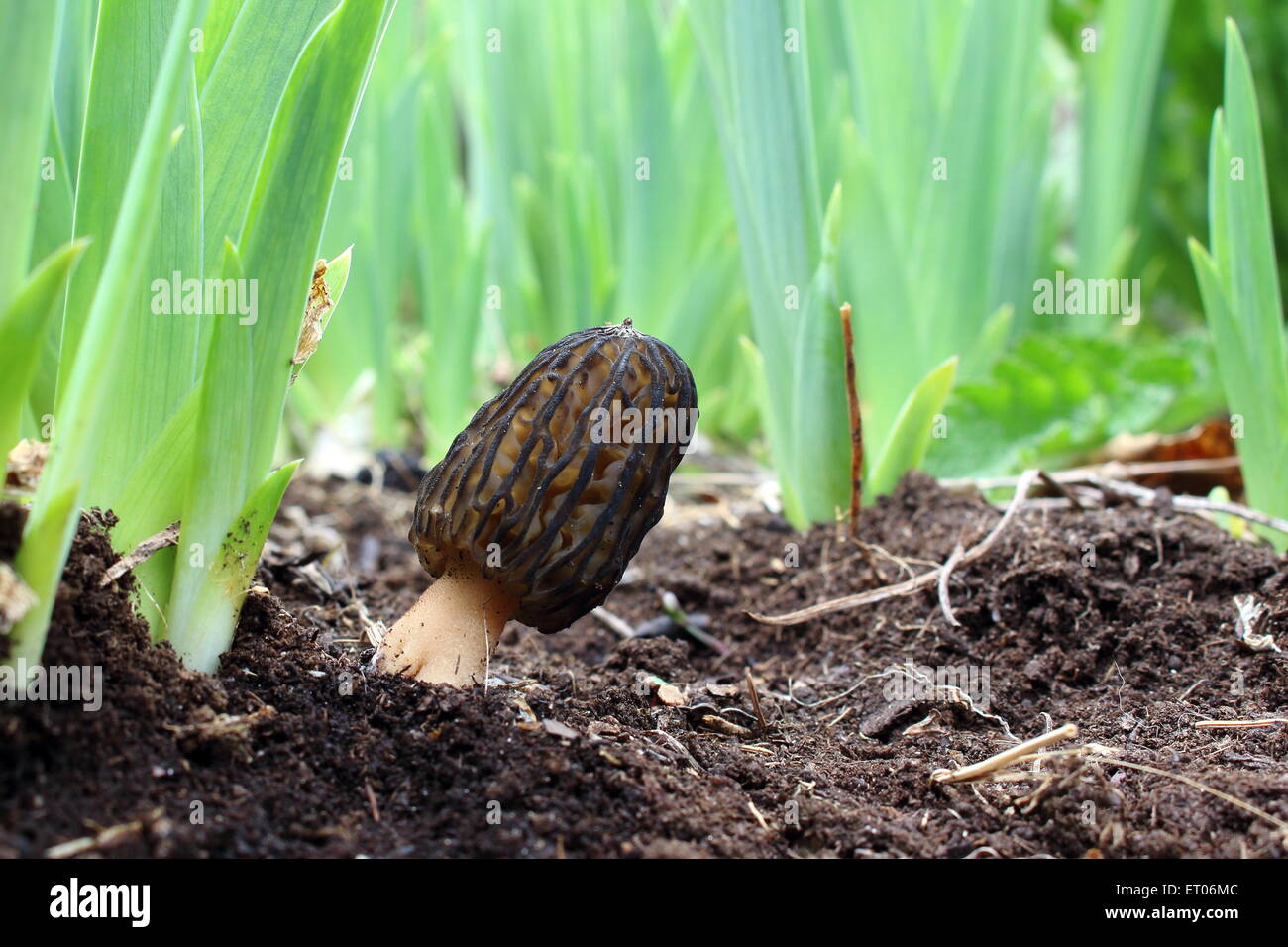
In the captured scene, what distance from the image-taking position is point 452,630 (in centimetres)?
152

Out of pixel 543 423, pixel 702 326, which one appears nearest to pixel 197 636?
pixel 543 423

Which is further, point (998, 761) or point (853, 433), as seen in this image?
point (853, 433)

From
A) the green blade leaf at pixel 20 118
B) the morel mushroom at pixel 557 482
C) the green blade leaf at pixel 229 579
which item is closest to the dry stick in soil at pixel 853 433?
the morel mushroom at pixel 557 482

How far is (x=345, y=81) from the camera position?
4.14ft

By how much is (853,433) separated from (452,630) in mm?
972

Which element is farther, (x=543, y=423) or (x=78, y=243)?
(x=543, y=423)

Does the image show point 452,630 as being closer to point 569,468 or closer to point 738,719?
point 569,468

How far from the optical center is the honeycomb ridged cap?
1418 millimetres

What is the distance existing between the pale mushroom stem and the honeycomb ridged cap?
2.0 inches

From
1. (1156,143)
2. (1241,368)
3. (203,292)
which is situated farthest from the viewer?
(1156,143)

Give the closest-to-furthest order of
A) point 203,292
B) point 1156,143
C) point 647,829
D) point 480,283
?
point 647,829
point 203,292
point 480,283
point 1156,143

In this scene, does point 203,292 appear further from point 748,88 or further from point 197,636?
point 748,88

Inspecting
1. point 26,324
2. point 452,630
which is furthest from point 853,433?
point 26,324

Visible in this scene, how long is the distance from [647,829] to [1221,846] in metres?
0.64
